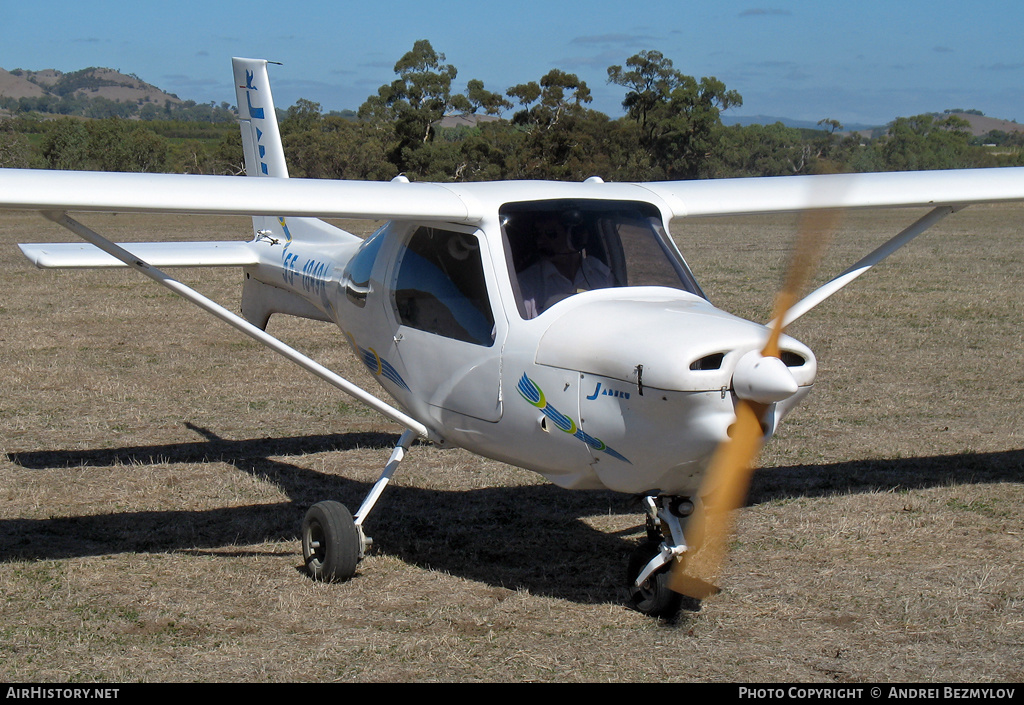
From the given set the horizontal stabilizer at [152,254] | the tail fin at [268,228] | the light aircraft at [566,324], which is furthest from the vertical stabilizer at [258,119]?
the light aircraft at [566,324]

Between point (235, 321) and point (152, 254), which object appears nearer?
point (235, 321)

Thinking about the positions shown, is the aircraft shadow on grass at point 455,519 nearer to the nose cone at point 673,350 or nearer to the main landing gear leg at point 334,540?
the main landing gear leg at point 334,540

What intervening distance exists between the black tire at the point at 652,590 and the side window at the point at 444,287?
1344 mm

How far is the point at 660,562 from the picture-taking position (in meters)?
4.84

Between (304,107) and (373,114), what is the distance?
16.6 m

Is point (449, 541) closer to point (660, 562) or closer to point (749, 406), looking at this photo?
point (660, 562)

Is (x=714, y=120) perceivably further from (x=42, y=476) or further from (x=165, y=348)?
(x=42, y=476)

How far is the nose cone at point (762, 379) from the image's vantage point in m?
3.89

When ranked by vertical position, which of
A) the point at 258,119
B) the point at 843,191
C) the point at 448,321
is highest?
the point at 258,119

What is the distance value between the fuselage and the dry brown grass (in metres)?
0.82

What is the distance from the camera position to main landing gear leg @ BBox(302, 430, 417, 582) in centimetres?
544

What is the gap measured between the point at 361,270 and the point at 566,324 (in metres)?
1.98

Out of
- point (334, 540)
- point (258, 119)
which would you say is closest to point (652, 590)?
point (334, 540)
